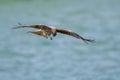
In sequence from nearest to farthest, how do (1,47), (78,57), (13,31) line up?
(78,57) < (1,47) < (13,31)

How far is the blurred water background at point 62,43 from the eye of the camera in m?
13.7

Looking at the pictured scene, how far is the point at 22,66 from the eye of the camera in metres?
14.4

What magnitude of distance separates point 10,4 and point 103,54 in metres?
5.60

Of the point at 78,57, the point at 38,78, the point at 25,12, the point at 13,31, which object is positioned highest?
the point at 25,12

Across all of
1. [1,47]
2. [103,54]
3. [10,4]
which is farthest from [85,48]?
[10,4]

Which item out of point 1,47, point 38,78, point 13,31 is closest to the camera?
point 38,78

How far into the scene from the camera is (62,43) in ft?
54.5

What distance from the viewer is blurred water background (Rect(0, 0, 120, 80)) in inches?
539

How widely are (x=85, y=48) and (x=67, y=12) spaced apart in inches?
160

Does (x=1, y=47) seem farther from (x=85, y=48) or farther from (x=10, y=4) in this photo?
(x=10, y=4)

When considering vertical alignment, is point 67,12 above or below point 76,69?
above

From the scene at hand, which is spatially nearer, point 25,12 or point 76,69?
point 76,69

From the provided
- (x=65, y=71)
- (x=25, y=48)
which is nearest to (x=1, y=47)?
(x=25, y=48)

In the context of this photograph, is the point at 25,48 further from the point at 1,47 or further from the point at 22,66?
the point at 22,66
